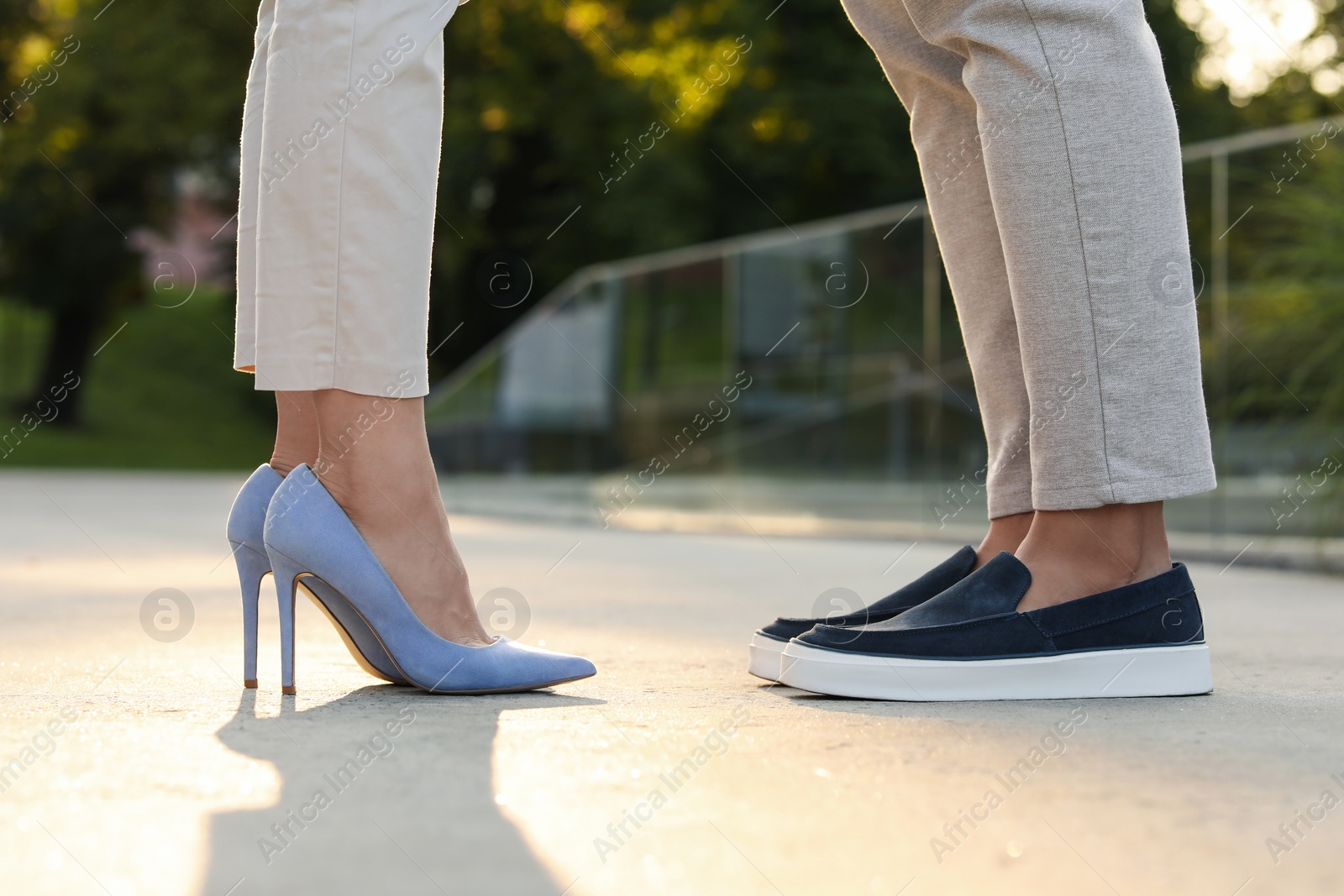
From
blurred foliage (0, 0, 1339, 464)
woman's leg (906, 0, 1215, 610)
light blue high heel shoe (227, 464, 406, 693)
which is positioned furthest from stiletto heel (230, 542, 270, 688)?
blurred foliage (0, 0, 1339, 464)

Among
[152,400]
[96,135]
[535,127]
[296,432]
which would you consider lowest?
[152,400]

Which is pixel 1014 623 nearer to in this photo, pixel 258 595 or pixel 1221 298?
pixel 258 595

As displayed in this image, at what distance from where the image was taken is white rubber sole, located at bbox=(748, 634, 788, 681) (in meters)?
1.41

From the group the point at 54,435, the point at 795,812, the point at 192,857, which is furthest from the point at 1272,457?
the point at 54,435

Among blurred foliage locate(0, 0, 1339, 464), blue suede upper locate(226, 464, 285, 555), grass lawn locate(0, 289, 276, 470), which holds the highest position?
blurred foliage locate(0, 0, 1339, 464)

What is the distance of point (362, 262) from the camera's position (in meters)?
1.34

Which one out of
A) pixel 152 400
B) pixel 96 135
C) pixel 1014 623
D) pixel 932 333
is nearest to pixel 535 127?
pixel 96 135

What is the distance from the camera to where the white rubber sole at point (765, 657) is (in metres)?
1.41

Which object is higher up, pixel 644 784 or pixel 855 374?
pixel 644 784

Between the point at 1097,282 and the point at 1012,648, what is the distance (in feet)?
1.25

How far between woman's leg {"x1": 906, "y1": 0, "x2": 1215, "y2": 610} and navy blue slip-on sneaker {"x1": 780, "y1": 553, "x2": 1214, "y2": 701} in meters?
0.03

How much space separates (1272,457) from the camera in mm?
3828

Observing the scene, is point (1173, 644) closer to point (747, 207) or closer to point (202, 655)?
point (202, 655)

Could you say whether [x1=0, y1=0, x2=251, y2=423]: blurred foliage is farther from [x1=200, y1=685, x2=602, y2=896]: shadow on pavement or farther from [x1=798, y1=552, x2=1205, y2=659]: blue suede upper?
[x1=200, y1=685, x2=602, y2=896]: shadow on pavement
